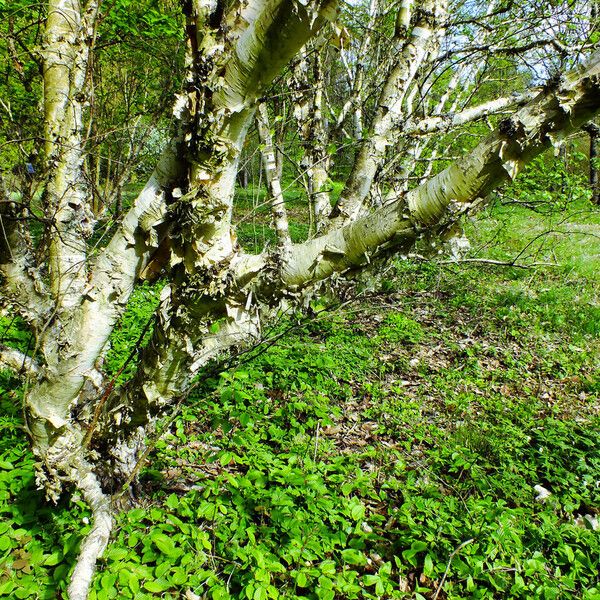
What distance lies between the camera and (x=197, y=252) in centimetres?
171

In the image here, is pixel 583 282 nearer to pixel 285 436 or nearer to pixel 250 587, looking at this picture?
pixel 285 436

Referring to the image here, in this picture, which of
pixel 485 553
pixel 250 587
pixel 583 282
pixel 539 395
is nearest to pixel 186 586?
pixel 250 587

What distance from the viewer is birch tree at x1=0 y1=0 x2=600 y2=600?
3.91ft

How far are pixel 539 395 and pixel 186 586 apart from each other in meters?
4.41

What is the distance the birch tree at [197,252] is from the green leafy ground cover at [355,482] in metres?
0.40

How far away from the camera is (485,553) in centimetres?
238

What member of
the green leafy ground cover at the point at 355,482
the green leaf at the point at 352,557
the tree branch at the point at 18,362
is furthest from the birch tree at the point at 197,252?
the green leaf at the point at 352,557

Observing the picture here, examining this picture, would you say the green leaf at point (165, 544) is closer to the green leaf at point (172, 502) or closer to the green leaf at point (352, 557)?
the green leaf at point (172, 502)

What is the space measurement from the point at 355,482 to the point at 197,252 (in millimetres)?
2241

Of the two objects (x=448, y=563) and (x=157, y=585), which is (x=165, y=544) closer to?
(x=157, y=585)

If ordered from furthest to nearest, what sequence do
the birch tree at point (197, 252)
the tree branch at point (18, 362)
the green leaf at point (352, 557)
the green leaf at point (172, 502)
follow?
1. the green leaf at point (172, 502)
2. the green leaf at point (352, 557)
3. the tree branch at point (18, 362)
4. the birch tree at point (197, 252)

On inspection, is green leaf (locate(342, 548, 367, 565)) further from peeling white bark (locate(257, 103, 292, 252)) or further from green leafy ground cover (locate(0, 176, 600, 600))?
peeling white bark (locate(257, 103, 292, 252))

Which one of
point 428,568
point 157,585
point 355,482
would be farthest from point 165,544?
point 428,568

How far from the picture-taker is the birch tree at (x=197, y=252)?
119 cm
